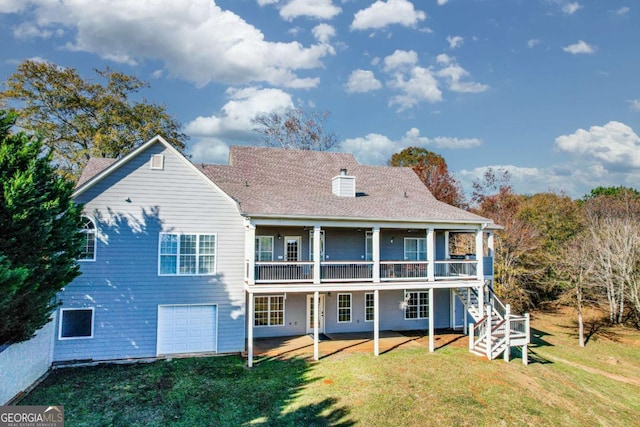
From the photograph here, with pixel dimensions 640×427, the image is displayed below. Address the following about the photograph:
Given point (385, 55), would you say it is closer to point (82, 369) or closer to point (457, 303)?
point (457, 303)

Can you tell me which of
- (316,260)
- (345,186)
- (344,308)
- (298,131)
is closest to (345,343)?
(344,308)

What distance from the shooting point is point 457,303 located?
20250 mm

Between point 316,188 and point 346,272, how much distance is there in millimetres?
5115

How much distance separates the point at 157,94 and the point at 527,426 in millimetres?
30927

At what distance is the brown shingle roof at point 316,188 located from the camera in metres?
15.9

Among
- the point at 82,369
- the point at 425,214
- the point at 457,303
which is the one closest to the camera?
the point at 82,369

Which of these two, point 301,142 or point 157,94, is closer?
point 157,94

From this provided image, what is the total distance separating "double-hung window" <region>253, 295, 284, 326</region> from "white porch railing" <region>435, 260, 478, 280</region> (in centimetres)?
699

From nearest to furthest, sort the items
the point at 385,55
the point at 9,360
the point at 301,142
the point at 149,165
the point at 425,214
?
the point at 9,360 → the point at 149,165 → the point at 425,214 → the point at 385,55 → the point at 301,142

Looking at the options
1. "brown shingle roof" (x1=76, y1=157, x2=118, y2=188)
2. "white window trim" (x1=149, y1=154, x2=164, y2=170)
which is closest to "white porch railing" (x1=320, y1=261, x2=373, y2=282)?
"white window trim" (x1=149, y1=154, x2=164, y2=170)

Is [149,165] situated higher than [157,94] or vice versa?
[157,94]

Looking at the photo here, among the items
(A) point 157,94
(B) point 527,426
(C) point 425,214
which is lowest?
(B) point 527,426

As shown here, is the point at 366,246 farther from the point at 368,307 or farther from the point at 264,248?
the point at 264,248

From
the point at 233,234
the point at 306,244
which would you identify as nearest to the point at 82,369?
the point at 233,234
